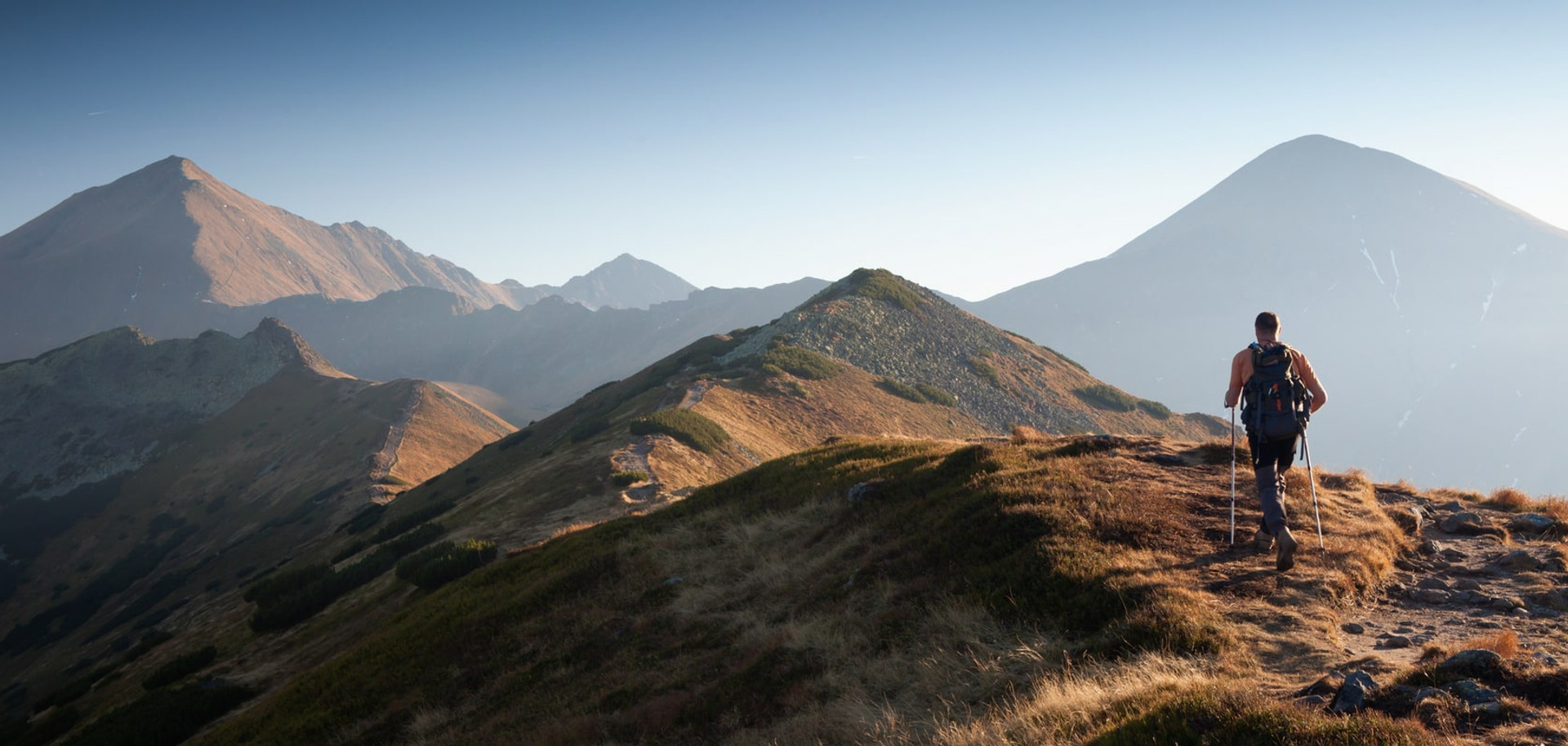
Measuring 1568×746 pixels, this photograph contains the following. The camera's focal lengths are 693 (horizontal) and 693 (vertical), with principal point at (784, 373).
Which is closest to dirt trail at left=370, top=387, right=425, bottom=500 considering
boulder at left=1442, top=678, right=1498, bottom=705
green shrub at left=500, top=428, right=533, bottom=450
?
green shrub at left=500, top=428, right=533, bottom=450

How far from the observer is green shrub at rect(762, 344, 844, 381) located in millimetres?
59062

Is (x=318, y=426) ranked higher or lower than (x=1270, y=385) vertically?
higher

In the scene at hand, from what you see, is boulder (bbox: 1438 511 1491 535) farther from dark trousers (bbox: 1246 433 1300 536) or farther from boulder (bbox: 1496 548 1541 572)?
dark trousers (bbox: 1246 433 1300 536)

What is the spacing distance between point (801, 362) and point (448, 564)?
135 ft

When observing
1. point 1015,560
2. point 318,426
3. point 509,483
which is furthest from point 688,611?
point 318,426

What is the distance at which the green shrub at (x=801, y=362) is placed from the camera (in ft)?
194

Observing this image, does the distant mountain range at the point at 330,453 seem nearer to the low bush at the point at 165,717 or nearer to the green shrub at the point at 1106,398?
the green shrub at the point at 1106,398

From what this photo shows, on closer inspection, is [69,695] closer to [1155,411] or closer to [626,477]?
[626,477]

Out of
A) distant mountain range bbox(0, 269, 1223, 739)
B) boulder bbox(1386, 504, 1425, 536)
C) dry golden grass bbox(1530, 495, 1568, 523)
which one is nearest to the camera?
boulder bbox(1386, 504, 1425, 536)

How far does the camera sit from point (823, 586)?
489 inches

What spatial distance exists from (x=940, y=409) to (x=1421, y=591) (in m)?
53.0

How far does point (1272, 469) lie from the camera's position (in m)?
10.5

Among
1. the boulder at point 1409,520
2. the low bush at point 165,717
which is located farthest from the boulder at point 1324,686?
the low bush at point 165,717

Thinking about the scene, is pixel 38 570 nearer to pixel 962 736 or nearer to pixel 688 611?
pixel 688 611
